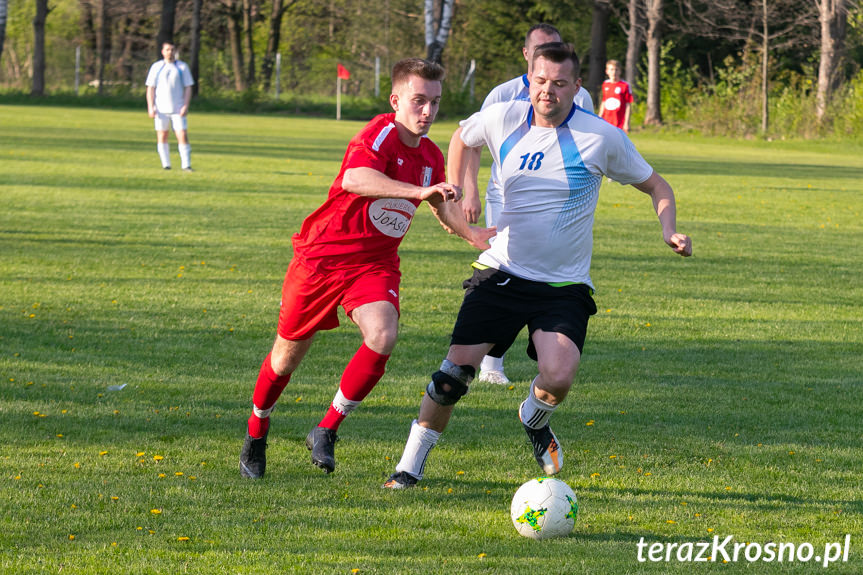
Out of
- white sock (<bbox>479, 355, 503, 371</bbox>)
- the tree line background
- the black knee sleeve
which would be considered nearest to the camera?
the black knee sleeve

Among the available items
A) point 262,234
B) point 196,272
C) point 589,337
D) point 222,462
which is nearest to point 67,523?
point 222,462

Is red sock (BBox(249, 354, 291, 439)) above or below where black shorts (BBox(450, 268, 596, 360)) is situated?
below

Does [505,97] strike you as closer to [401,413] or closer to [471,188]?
[471,188]

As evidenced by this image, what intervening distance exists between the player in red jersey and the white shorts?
15.3 meters

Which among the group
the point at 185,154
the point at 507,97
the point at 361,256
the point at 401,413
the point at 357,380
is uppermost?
the point at 507,97

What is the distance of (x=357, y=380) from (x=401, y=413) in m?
1.27

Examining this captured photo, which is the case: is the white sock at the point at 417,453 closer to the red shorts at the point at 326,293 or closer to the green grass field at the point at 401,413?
the green grass field at the point at 401,413

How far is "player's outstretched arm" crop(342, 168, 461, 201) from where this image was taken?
4.61 m

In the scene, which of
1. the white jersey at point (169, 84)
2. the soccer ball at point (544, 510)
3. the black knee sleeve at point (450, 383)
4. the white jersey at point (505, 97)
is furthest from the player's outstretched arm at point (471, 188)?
the white jersey at point (169, 84)

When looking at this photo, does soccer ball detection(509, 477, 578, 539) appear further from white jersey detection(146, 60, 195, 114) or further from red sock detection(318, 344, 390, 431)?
white jersey detection(146, 60, 195, 114)

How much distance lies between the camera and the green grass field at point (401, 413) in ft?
14.6

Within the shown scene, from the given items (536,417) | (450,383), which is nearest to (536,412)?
(536,417)

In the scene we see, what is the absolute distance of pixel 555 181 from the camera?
529 cm

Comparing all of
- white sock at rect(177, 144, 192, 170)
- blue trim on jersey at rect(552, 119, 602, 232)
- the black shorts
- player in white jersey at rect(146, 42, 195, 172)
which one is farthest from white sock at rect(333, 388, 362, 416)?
white sock at rect(177, 144, 192, 170)
